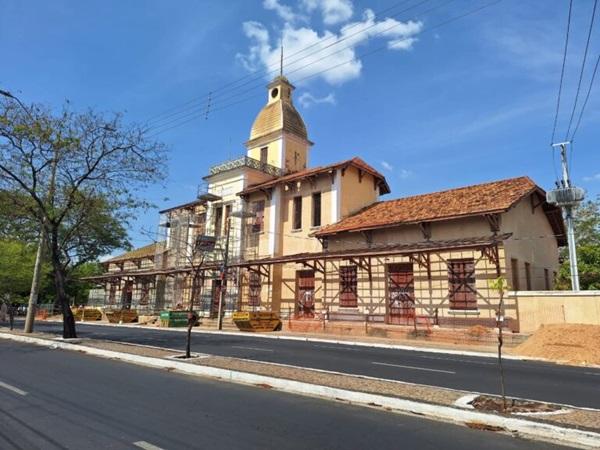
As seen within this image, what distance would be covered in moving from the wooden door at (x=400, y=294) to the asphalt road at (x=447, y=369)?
6.73 metres

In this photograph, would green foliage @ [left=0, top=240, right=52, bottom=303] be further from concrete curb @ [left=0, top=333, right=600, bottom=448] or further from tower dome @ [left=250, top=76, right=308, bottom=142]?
concrete curb @ [left=0, top=333, right=600, bottom=448]

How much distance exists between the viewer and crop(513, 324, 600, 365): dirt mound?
584 inches

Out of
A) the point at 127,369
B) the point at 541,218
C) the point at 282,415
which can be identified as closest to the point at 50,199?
the point at 127,369

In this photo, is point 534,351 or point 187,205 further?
point 187,205

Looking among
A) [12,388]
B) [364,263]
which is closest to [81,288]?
[364,263]

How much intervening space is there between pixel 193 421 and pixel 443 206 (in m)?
19.5

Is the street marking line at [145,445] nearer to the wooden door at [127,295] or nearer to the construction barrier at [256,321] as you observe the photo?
the construction barrier at [256,321]

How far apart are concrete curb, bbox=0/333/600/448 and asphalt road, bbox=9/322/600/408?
2394 mm

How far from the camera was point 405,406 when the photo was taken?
7164 mm

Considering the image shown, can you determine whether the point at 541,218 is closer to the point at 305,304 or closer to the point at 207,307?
the point at 305,304

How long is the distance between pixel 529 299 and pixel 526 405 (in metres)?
13.0

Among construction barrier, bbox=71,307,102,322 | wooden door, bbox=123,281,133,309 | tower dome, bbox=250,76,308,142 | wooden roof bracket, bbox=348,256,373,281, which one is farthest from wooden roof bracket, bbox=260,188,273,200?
construction barrier, bbox=71,307,102,322

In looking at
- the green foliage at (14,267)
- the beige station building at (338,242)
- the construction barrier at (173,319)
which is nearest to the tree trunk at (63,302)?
the beige station building at (338,242)

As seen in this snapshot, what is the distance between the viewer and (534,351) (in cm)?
1606
